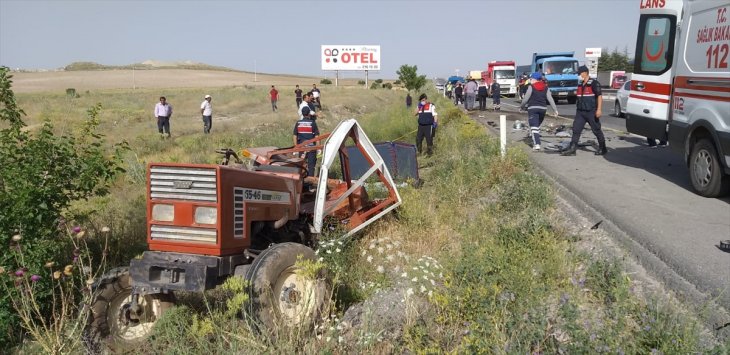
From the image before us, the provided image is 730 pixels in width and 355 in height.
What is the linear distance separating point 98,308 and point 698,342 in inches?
175

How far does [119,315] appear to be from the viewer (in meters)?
4.81

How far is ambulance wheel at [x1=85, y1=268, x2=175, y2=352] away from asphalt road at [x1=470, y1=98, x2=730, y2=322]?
4428 millimetres

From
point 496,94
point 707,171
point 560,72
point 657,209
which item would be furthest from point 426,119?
point 560,72

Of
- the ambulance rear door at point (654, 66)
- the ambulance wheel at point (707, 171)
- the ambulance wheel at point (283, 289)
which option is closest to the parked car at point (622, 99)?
the ambulance rear door at point (654, 66)

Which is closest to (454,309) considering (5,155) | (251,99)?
(5,155)

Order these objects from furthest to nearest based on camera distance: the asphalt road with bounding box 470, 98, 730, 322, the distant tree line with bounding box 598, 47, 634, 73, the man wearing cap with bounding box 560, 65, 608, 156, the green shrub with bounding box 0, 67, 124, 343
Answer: the distant tree line with bounding box 598, 47, 634, 73
the man wearing cap with bounding box 560, 65, 608, 156
the green shrub with bounding box 0, 67, 124, 343
the asphalt road with bounding box 470, 98, 730, 322

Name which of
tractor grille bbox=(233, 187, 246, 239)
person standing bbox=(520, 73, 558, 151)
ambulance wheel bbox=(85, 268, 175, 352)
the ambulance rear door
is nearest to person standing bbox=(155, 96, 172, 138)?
person standing bbox=(520, 73, 558, 151)

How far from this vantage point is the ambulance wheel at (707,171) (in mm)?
7422

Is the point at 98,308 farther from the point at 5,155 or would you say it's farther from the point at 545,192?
the point at 545,192

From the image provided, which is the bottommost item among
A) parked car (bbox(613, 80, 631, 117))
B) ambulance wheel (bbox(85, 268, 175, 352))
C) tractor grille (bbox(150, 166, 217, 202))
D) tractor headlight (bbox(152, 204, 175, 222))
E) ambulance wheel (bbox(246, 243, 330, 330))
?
ambulance wheel (bbox(85, 268, 175, 352))

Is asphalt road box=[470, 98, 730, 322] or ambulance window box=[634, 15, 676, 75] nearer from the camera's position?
asphalt road box=[470, 98, 730, 322]

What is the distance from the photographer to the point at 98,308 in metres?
4.64

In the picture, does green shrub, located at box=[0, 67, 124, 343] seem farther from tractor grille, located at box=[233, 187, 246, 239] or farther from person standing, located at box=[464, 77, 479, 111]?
person standing, located at box=[464, 77, 479, 111]

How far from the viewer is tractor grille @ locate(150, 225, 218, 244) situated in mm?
4398
